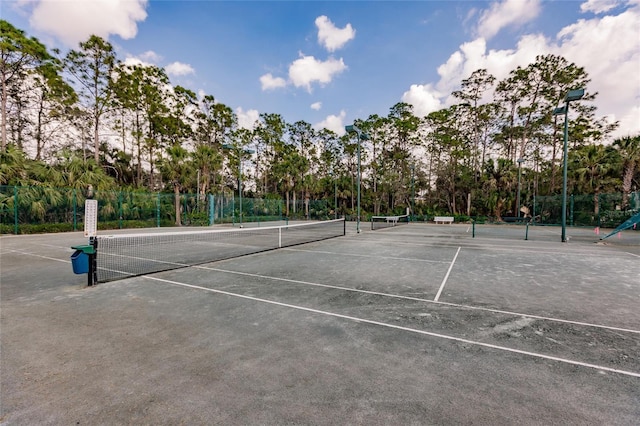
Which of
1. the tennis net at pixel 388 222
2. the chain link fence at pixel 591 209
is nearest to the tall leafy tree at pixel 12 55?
the tennis net at pixel 388 222

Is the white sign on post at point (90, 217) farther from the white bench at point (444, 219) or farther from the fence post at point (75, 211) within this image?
the white bench at point (444, 219)

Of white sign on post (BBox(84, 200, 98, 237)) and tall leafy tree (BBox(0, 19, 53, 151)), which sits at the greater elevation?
tall leafy tree (BBox(0, 19, 53, 151))

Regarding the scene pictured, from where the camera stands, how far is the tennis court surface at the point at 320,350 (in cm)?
249

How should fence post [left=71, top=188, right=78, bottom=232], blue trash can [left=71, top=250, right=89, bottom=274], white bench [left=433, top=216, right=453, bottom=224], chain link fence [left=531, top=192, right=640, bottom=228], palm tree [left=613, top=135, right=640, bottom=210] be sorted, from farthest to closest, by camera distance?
white bench [left=433, top=216, right=453, bottom=224] → palm tree [left=613, top=135, right=640, bottom=210] → chain link fence [left=531, top=192, right=640, bottom=228] → fence post [left=71, top=188, right=78, bottom=232] → blue trash can [left=71, top=250, right=89, bottom=274]

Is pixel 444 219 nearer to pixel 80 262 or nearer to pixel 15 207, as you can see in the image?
pixel 80 262

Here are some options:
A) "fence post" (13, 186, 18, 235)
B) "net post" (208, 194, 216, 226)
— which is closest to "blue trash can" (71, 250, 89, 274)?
"fence post" (13, 186, 18, 235)

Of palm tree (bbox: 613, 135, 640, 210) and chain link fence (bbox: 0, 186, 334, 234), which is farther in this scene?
palm tree (bbox: 613, 135, 640, 210)

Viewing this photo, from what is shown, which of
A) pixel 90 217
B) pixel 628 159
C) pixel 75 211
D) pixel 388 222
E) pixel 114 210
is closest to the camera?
pixel 90 217

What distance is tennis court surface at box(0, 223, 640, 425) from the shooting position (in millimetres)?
2490

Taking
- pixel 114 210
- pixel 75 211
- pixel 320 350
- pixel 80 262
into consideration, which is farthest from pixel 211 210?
pixel 320 350

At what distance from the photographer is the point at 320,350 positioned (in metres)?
3.55

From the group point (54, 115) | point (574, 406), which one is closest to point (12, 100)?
point (54, 115)

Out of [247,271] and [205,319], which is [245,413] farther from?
[247,271]

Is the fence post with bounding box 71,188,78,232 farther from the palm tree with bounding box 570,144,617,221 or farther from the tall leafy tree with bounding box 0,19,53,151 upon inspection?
the palm tree with bounding box 570,144,617,221
